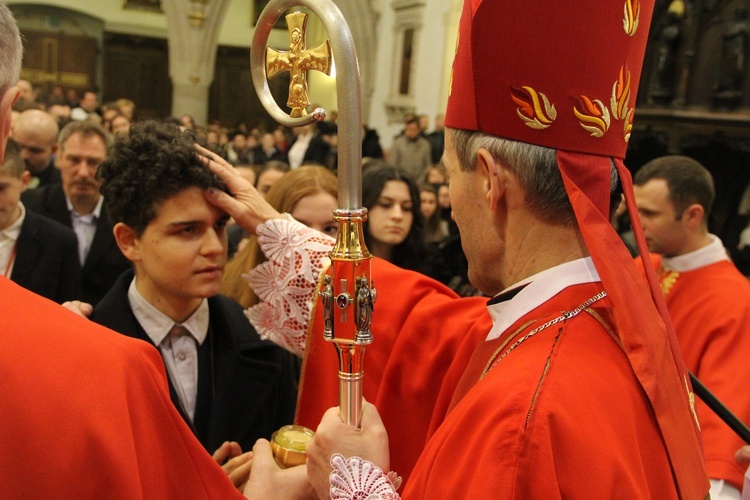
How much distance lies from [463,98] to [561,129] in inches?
7.9

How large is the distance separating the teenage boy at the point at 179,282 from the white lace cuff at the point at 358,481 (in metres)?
0.74

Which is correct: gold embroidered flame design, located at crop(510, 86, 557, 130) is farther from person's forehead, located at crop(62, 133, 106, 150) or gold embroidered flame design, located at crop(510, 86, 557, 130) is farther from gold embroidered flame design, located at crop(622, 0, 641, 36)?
person's forehead, located at crop(62, 133, 106, 150)

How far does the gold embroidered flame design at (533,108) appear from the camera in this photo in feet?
4.57

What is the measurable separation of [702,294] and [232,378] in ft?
7.67

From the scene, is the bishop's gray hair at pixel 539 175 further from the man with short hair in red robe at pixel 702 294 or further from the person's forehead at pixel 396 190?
the person's forehead at pixel 396 190

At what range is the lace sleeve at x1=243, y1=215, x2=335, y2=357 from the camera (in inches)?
87.1

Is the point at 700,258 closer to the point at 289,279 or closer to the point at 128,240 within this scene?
the point at 289,279

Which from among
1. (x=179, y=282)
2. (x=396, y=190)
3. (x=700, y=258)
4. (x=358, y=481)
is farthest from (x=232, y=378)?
(x=700, y=258)

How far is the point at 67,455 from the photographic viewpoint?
99 centimetres

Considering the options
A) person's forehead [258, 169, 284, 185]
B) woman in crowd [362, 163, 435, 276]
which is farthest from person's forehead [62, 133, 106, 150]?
woman in crowd [362, 163, 435, 276]

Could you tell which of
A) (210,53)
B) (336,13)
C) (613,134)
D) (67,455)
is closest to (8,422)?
(67,455)

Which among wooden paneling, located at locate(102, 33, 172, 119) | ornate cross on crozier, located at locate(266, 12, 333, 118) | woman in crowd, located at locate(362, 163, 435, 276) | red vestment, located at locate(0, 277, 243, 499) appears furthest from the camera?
wooden paneling, located at locate(102, 33, 172, 119)

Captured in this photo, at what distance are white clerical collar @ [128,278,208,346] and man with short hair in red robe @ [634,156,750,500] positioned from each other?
2.00m

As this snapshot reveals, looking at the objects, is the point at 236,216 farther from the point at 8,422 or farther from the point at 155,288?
the point at 8,422
